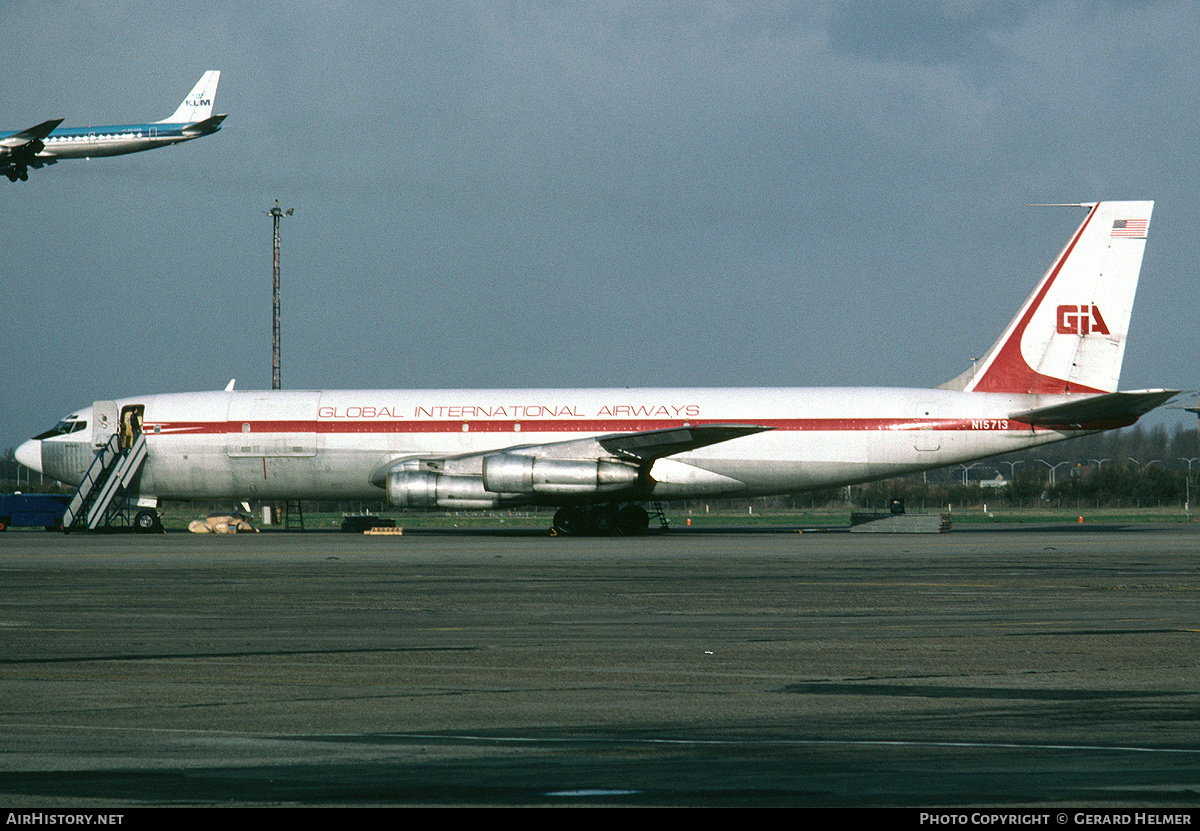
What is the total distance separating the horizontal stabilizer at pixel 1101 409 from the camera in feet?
100

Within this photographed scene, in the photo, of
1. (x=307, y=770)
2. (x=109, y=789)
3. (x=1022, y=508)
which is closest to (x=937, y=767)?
(x=307, y=770)

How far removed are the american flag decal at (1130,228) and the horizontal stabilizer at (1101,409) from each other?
5240 mm

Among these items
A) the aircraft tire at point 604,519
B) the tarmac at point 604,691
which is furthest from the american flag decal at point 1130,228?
the tarmac at point 604,691

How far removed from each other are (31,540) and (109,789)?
29.9 metres

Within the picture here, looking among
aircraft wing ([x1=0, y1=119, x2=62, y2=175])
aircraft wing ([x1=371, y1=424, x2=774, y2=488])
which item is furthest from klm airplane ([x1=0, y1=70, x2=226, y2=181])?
aircraft wing ([x1=371, y1=424, x2=774, y2=488])

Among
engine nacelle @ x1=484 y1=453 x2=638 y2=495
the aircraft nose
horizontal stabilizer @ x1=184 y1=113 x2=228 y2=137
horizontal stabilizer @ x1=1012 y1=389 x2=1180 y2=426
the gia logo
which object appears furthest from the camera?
horizontal stabilizer @ x1=184 y1=113 x2=228 y2=137

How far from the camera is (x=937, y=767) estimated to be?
615cm

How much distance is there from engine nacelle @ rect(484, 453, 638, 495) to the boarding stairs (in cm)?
1164

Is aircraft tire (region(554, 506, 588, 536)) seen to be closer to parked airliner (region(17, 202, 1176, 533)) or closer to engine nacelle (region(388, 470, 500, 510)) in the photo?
parked airliner (region(17, 202, 1176, 533))

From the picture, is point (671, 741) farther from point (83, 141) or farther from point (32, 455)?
point (83, 141)

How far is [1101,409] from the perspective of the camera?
3172 centimetres

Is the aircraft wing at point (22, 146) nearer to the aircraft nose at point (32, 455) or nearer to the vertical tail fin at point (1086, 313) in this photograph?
the aircraft nose at point (32, 455)

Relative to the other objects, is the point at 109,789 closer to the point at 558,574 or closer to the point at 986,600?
the point at 986,600

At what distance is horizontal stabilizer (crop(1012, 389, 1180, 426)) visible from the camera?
30547mm
